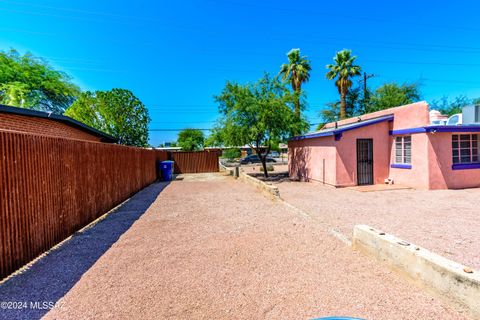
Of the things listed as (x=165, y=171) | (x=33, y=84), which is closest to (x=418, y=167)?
(x=165, y=171)

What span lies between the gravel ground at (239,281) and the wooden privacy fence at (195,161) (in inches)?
648

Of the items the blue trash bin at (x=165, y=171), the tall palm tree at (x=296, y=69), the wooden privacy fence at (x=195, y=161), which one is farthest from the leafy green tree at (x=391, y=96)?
the blue trash bin at (x=165, y=171)

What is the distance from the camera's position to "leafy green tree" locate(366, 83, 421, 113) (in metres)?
24.9

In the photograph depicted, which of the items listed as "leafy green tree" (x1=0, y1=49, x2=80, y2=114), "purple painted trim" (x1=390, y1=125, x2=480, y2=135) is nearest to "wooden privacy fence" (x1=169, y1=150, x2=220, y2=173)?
"leafy green tree" (x1=0, y1=49, x2=80, y2=114)

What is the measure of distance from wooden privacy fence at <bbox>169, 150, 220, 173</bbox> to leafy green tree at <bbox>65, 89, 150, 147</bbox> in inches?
171

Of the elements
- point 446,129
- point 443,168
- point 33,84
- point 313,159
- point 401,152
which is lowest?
point 443,168

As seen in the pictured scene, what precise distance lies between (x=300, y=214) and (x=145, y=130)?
2005 centimetres

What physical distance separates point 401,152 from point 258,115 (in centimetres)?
743

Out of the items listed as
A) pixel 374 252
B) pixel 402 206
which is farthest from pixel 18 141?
pixel 402 206

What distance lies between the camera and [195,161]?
71.7ft

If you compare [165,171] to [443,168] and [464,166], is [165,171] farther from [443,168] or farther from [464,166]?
[464,166]

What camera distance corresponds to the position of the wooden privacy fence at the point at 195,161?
21594mm

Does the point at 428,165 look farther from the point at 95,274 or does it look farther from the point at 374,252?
the point at 95,274

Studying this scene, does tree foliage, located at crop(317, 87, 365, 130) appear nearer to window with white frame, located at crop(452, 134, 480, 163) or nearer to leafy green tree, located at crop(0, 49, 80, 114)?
window with white frame, located at crop(452, 134, 480, 163)
